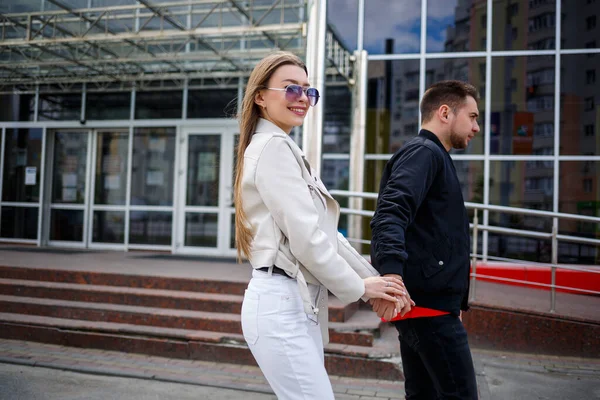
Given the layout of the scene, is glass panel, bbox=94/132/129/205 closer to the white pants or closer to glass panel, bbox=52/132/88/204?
glass panel, bbox=52/132/88/204

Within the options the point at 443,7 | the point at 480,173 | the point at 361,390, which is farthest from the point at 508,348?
the point at 443,7

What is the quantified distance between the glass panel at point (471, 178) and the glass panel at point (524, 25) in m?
2.01

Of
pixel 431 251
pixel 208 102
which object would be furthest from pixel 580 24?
pixel 431 251

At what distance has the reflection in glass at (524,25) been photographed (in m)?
9.23

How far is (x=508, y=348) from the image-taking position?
591 centimetres

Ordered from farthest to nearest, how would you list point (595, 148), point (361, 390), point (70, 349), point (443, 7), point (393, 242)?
point (443, 7) → point (595, 148) → point (70, 349) → point (361, 390) → point (393, 242)

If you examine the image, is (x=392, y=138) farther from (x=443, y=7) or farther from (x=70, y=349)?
(x=70, y=349)

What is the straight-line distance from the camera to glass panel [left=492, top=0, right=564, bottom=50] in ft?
30.3

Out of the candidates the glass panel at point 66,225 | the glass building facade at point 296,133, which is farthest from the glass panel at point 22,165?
the glass panel at point 66,225

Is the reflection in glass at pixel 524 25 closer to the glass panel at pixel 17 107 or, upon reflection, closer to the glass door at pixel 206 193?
the glass door at pixel 206 193

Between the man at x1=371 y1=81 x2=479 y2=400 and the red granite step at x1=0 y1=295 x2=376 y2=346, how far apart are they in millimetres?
3011

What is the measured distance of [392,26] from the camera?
9.89 metres

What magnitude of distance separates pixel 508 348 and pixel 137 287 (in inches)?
170

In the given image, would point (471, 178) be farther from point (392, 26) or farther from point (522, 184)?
point (392, 26)
